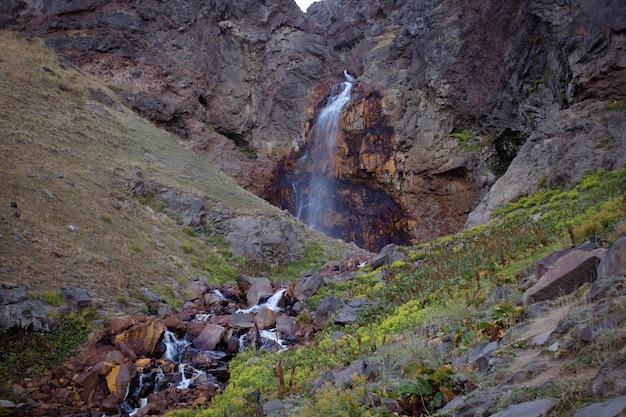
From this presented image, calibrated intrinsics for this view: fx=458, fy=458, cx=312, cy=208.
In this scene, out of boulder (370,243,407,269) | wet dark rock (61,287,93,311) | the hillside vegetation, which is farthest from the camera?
boulder (370,243,407,269)

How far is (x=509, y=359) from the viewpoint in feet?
14.9

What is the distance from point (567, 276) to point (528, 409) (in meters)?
3.10

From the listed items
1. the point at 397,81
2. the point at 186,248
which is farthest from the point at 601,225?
the point at 397,81

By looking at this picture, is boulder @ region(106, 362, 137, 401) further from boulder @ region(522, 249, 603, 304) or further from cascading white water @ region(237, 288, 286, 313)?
boulder @ region(522, 249, 603, 304)

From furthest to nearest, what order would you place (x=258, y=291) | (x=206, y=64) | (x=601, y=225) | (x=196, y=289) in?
(x=206, y=64) < (x=196, y=289) < (x=258, y=291) < (x=601, y=225)

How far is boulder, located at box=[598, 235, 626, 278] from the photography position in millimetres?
5117

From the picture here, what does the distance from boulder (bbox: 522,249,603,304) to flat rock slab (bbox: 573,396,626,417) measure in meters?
3.06

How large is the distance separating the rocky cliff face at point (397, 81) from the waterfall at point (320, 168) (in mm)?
1342

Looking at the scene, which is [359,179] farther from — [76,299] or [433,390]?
[433,390]

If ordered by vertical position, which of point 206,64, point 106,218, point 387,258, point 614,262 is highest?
point 206,64

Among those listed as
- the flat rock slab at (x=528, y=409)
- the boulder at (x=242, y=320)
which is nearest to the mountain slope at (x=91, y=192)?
the boulder at (x=242, y=320)

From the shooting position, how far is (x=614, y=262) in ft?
17.1

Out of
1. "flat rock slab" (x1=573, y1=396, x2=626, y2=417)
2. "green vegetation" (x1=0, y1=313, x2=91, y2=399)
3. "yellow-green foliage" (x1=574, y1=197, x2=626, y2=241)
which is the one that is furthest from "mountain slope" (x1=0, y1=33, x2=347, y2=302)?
"flat rock slab" (x1=573, y1=396, x2=626, y2=417)

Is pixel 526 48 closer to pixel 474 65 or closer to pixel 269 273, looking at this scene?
pixel 474 65
